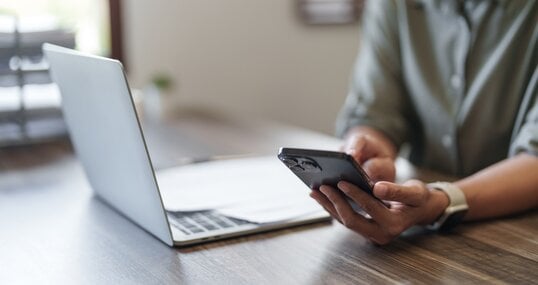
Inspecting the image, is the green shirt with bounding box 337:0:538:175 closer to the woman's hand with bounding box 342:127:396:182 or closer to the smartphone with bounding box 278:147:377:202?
the woman's hand with bounding box 342:127:396:182

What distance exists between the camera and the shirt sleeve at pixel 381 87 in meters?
1.49

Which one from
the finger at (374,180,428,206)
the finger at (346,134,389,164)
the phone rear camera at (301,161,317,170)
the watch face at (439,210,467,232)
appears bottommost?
the watch face at (439,210,467,232)

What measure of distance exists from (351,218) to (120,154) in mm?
329

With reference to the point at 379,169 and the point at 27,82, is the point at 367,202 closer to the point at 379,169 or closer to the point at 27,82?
the point at 379,169

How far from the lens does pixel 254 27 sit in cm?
272

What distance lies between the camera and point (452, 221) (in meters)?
1.03

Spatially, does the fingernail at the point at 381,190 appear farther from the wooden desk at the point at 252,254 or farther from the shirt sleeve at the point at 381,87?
the shirt sleeve at the point at 381,87

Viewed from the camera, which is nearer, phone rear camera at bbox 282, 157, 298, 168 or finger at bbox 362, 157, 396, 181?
phone rear camera at bbox 282, 157, 298, 168

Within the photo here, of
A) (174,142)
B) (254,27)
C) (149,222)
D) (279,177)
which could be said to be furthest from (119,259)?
(254,27)

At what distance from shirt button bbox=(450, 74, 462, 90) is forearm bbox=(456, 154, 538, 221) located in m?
0.28

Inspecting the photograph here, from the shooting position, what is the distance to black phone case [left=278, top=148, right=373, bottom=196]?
32.9 inches

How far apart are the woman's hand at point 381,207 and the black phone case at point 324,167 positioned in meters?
0.01

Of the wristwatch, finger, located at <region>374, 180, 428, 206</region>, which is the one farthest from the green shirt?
finger, located at <region>374, 180, 428, 206</region>

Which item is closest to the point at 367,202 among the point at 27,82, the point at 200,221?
the point at 200,221
